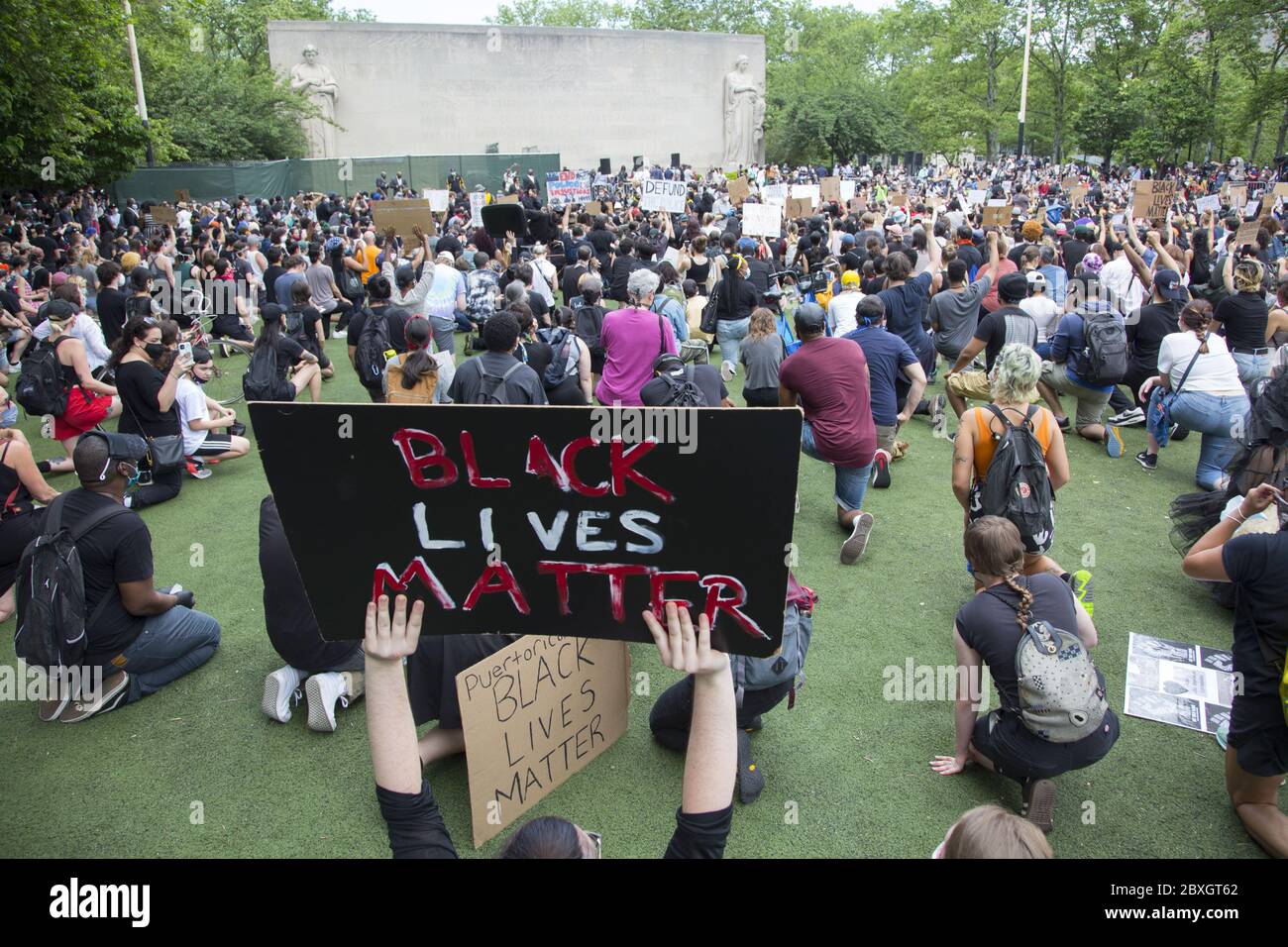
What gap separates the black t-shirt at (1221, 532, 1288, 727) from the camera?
361 cm

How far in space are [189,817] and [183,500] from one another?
5044mm

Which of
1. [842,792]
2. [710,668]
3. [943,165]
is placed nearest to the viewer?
[710,668]

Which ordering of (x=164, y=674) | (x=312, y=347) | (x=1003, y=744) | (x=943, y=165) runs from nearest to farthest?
(x=1003, y=744), (x=164, y=674), (x=312, y=347), (x=943, y=165)

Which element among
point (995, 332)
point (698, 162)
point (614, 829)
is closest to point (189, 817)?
point (614, 829)

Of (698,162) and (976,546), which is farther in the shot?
(698,162)

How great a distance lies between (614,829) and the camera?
4.24 meters

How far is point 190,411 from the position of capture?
9.03m

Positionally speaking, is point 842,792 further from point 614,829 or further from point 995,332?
point 995,332

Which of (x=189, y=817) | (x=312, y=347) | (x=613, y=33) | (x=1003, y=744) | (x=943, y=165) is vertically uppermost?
(x=613, y=33)

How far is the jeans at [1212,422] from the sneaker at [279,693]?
735cm

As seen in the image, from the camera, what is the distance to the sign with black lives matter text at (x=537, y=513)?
6.87 ft

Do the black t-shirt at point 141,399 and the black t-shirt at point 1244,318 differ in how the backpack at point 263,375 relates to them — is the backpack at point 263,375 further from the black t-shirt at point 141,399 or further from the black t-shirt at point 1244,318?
the black t-shirt at point 1244,318

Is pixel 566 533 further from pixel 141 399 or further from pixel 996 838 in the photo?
pixel 141 399

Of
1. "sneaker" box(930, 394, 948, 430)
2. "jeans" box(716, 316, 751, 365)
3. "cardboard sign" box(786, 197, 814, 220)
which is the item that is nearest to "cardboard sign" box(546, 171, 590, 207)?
"cardboard sign" box(786, 197, 814, 220)
